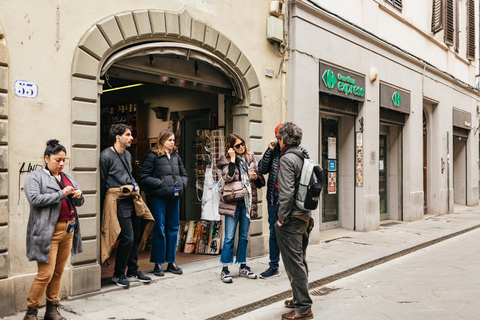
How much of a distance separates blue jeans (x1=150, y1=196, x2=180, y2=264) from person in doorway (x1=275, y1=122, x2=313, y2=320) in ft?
6.50

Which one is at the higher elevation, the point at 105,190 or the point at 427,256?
the point at 105,190

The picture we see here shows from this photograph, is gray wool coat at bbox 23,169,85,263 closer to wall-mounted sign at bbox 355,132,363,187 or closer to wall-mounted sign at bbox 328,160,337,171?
Result: wall-mounted sign at bbox 328,160,337,171

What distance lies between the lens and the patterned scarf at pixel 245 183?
6.20 meters

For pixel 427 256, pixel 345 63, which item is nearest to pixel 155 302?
pixel 427 256

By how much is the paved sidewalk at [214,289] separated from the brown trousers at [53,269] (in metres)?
0.41

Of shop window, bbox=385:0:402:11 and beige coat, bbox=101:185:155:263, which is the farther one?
shop window, bbox=385:0:402:11

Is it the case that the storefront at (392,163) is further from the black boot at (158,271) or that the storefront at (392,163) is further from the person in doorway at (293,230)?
the person in doorway at (293,230)

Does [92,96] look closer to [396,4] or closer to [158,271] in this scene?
[158,271]

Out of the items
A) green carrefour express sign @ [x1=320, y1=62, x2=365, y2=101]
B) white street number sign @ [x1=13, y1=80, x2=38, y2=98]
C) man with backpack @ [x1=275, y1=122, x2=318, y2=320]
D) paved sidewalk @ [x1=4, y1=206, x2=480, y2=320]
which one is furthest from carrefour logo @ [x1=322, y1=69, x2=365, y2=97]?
white street number sign @ [x1=13, y1=80, x2=38, y2=98]

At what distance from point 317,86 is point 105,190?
16.7ft

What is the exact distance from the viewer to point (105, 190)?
573cm

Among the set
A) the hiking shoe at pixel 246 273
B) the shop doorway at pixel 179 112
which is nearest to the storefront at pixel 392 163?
the shop doorway at pixel 179 112

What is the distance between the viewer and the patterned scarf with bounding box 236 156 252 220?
620 centimetres

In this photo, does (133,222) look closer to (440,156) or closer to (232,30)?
(232,30)
